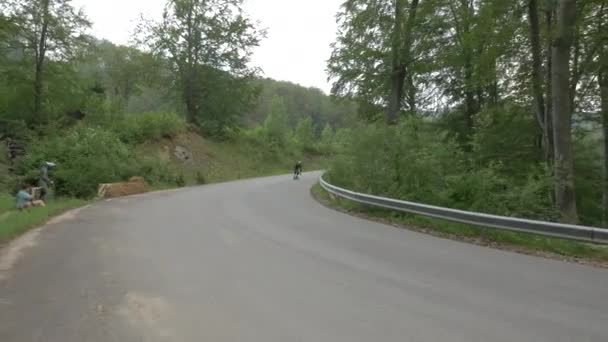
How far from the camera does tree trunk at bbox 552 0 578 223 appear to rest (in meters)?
11.1

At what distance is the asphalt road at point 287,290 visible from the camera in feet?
14.1

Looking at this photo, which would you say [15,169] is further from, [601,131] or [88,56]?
[601,131]

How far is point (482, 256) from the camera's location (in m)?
7.46

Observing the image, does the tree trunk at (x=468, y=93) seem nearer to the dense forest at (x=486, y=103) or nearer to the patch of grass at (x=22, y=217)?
the dense forest at (x=486, y=103)

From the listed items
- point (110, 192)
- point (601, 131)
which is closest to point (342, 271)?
point (110, 192)

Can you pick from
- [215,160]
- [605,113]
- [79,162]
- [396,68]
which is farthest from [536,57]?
[215,160]

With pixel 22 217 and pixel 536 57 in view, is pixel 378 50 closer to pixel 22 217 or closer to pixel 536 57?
pixel 536 57

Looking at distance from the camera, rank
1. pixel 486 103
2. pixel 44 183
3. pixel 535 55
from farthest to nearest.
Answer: pixel 486 103 → pixel 44 183 → pixel 535 55

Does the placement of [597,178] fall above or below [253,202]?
above

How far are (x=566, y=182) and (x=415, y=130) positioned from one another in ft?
16.8

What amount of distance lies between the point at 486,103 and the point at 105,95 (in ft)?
101

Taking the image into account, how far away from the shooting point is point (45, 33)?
94.7 ft

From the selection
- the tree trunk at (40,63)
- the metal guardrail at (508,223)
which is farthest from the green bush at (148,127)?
the metal guardrail at (508,223)

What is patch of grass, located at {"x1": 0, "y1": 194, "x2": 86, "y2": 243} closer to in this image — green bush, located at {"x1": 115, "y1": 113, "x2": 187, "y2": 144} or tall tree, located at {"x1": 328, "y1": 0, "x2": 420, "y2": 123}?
tall tree, located at {"x1": 328, "y1": 0, "x2": 420, "y2": 123}
